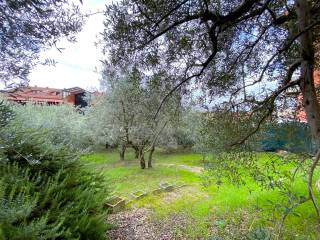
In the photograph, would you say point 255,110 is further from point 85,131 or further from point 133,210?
point 85,131

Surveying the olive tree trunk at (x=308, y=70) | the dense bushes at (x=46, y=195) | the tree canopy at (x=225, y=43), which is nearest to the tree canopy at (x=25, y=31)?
the tree canopy at (x=225, y=43)

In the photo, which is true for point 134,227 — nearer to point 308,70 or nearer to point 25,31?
point 308,70

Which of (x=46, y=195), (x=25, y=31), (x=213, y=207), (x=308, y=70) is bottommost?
(x=213, y=207)

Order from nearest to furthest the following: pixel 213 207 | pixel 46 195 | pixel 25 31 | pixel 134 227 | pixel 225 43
→ pixel 25 31 < pixel 46 195 < pixel 225 43 < pixel 134 227 < pixel 213 207

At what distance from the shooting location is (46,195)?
470 cm

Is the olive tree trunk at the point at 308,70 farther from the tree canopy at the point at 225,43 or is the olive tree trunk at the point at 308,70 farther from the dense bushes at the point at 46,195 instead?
the dense bushes at the point at 46,195

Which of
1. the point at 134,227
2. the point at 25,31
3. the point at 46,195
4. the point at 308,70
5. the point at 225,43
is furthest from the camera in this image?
the point at 134,227

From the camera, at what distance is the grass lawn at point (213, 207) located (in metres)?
5.50

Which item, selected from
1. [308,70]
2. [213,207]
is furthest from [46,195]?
[213,207]

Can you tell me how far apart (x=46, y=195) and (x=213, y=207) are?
4.77 m

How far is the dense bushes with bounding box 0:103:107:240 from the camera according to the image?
3.64m

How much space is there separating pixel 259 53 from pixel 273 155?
1.85 meters

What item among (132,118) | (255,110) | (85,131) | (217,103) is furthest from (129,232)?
(85,131)

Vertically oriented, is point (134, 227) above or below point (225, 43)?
below
